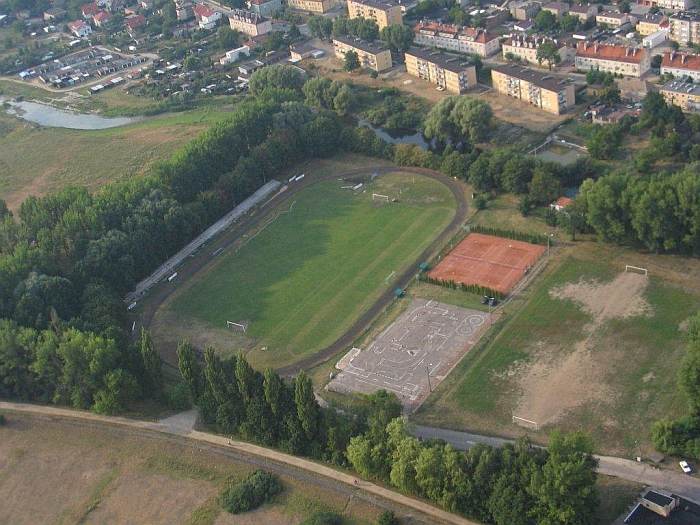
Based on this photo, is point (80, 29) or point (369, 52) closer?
point (369, 52)

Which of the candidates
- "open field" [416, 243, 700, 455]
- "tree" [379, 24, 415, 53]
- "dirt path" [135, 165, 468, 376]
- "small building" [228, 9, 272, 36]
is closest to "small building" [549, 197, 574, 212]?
"open field" [416, 243, 700, 455]

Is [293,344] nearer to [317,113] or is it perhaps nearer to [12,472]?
[12,472]

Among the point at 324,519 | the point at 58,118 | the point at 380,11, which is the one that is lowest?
the point at 58,118

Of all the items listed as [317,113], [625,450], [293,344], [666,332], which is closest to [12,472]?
[293,344]

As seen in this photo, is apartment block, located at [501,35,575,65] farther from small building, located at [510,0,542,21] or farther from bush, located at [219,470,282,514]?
bush, located at [219,470,282,514]

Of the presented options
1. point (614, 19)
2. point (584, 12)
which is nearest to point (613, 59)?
point (614, 19)

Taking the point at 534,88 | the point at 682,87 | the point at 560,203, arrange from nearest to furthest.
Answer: the point at 560,203, the point at 682,87, the point at 534,88

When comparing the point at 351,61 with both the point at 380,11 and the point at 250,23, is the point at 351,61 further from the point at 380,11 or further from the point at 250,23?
the point at 250,23
